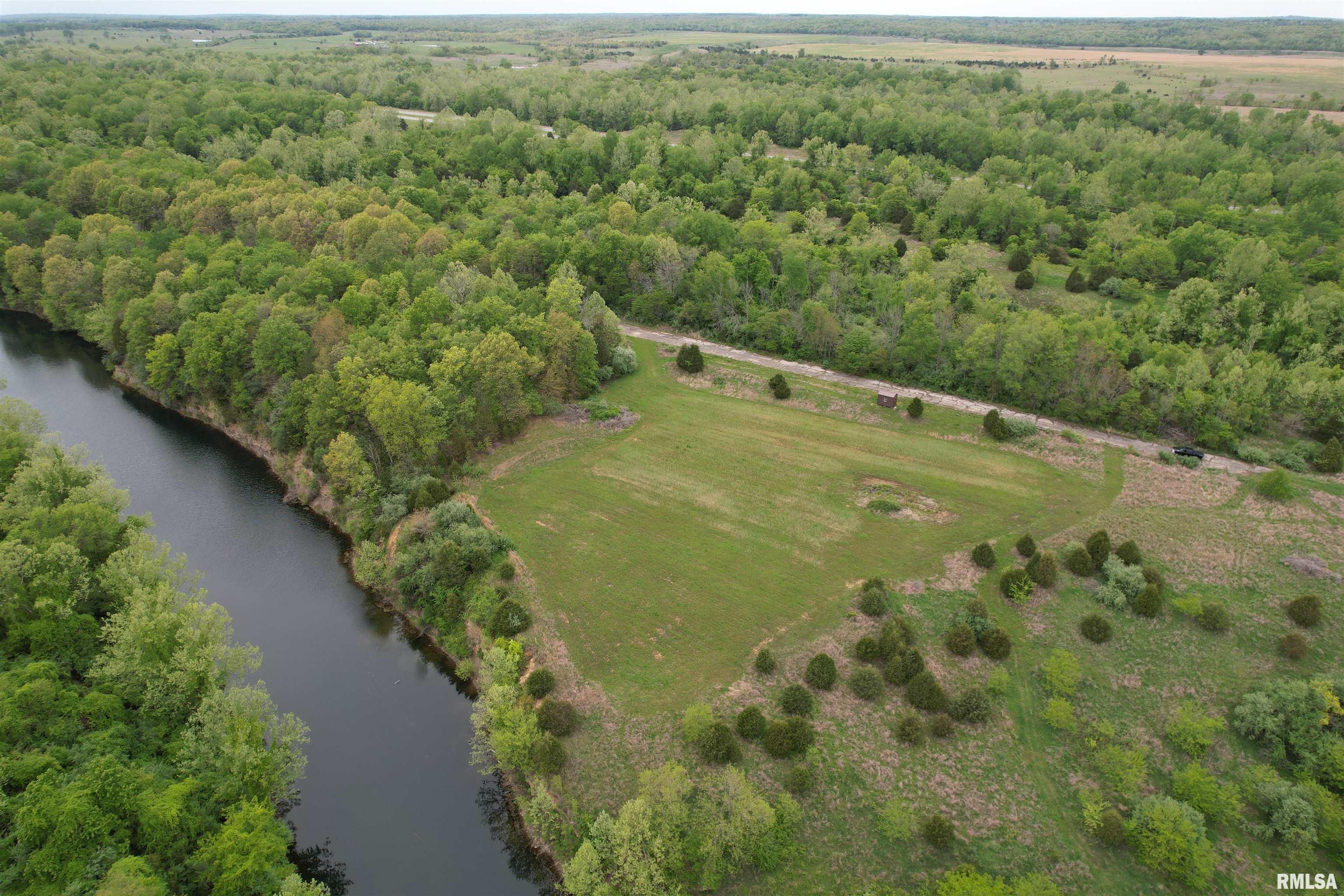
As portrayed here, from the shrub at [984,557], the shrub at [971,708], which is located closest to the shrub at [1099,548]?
the shrub at [984,557]

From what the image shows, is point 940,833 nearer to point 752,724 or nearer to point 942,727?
point 942,727

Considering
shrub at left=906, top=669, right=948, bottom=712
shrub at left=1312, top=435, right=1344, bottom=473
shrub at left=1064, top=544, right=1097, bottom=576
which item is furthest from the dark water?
shrub at left=1312, top=435, right=1344, bottom=473

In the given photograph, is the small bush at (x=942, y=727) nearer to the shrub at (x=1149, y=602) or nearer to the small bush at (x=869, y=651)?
the small bush at (x=869, y=651)

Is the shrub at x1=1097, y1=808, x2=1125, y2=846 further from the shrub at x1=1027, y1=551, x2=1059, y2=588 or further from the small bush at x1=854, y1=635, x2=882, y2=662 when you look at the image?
the shrub at x1=1027, y1=551, x2=1059, y2=588

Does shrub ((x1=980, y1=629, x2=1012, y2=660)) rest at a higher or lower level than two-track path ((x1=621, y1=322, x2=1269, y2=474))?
lower

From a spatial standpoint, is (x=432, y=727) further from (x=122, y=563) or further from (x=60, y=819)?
(x=122, y=563)

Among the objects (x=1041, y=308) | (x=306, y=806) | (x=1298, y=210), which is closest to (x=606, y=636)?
(x=306, y=806)
